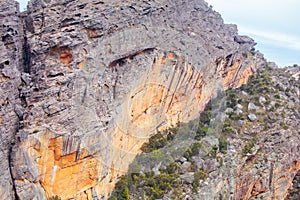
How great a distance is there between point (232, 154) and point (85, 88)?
693 inches

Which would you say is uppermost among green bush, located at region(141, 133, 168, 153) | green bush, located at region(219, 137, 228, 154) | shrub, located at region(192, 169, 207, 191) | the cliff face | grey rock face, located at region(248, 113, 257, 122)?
the cliff face

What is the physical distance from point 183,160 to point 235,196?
7.09 meters

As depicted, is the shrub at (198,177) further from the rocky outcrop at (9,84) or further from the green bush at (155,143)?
the rocky outcrop at (9,84)

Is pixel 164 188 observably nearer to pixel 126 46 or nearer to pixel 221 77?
pixel 126 46

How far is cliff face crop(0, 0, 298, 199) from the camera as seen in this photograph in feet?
87.5

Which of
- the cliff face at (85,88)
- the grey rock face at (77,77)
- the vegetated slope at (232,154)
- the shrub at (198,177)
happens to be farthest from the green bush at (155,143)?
the shrub at (198,177)

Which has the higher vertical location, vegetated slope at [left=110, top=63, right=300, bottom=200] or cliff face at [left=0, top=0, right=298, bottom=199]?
cliff face at [left=0, top=0, right=298, bottom=199]

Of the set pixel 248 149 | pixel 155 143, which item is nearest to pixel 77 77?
pixel 155 143

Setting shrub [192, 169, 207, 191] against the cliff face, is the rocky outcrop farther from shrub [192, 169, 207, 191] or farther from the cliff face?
shrub [192, 169, 207, 191]

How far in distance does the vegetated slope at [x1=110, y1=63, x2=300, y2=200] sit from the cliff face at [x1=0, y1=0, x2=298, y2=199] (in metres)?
1.87

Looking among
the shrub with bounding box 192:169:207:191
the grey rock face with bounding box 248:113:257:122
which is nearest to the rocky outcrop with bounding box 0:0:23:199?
the shrub with bounding box 192:169:207:191

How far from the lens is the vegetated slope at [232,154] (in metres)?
34.1

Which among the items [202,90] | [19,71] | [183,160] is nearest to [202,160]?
[183,160]

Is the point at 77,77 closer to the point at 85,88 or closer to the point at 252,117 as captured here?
the point at 85,88
